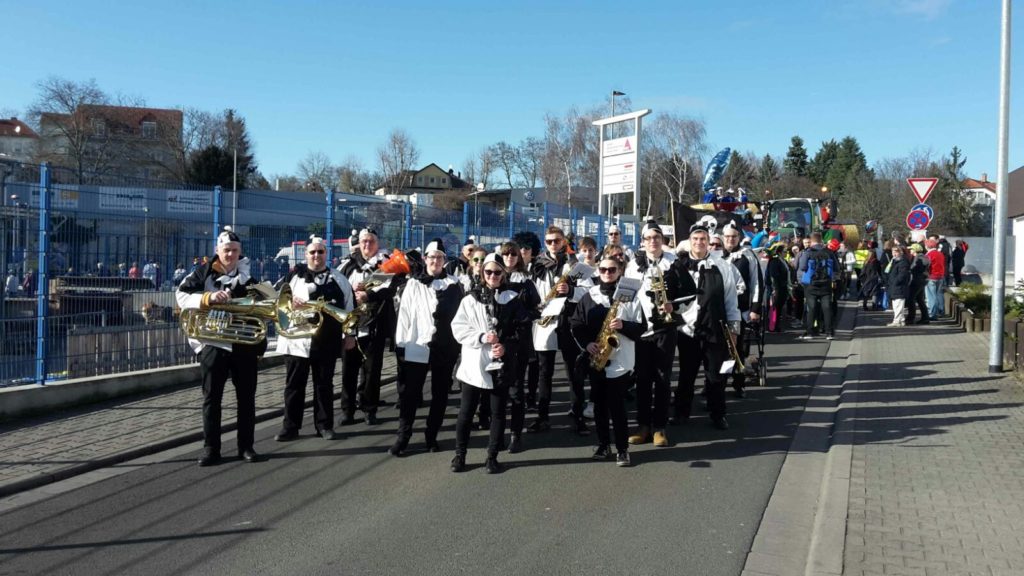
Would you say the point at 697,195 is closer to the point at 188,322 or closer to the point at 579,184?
the point at 579,184

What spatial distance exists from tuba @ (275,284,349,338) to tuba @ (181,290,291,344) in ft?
0.71

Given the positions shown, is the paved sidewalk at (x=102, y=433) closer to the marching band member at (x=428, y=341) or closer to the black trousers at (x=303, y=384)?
the black trousers at (x=303, y=384)

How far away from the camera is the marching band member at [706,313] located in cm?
812

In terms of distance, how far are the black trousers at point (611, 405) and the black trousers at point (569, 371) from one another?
796 mm

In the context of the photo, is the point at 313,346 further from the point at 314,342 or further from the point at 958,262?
the point at 958,262

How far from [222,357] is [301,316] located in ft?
2.53

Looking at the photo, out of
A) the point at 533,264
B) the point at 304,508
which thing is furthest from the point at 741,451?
the point at 304,508

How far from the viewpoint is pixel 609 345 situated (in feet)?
22.8

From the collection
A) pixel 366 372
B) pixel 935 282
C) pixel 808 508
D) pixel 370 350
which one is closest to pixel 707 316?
pixel 808 508

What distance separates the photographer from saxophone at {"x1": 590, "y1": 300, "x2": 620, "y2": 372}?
695 cm

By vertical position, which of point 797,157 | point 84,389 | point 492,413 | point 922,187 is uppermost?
point 797,157

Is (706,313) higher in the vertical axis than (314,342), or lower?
higher

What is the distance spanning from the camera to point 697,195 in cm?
5556

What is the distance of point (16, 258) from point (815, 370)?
33.3ft
